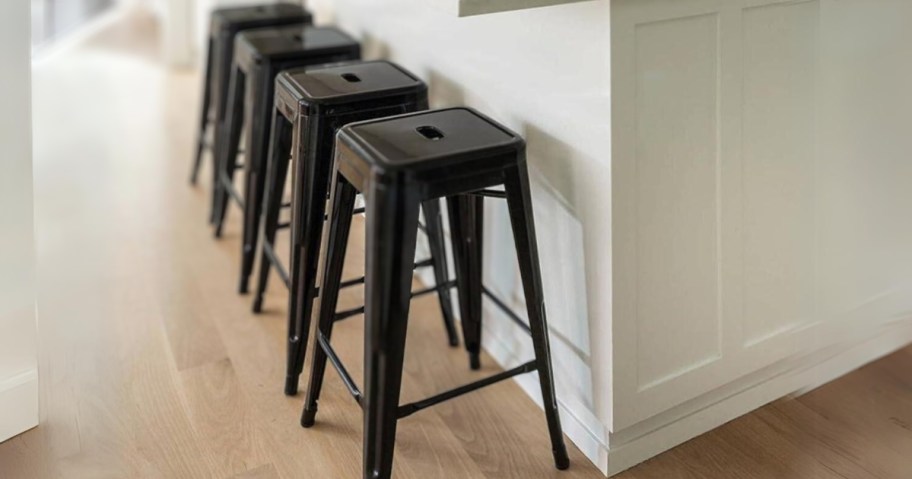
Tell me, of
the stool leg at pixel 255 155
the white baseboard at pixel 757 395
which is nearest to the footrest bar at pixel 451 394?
the white baseboard at pixel 757 395

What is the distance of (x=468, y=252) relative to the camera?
210cm

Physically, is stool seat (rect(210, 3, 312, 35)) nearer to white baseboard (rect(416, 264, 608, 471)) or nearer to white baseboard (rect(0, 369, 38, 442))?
white baseboard (rect(416, 264, 608, 471))

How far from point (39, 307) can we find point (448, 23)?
1390 millimetres

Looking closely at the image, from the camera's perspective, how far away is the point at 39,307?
8.18 ft

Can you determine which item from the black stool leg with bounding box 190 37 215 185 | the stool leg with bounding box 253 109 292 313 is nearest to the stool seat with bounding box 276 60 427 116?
the stool leg with bounding box 253 109 292 313

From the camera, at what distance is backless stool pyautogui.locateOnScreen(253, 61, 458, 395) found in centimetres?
198

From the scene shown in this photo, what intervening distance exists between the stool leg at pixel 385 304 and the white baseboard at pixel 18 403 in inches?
31.3

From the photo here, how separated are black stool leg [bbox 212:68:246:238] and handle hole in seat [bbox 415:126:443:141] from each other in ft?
3.85

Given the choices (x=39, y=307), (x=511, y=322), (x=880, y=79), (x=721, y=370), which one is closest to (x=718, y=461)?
(x=721, y=370)

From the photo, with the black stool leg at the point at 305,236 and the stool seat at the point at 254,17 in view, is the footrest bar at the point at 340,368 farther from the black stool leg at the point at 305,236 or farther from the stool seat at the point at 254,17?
the stool seat at the point at 254,17

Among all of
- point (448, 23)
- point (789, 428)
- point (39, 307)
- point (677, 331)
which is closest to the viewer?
point (677, 331)

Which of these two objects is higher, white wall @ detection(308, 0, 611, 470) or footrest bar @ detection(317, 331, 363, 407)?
white wall @ detection(308, 0, 611, 470)

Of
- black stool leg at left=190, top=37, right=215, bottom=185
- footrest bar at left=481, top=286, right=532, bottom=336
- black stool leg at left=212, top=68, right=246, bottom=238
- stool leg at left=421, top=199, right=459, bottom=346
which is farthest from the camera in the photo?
black stool leg at left=190, top=37, right=215, bottom=185

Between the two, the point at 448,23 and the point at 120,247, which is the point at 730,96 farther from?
the point at 120,247
